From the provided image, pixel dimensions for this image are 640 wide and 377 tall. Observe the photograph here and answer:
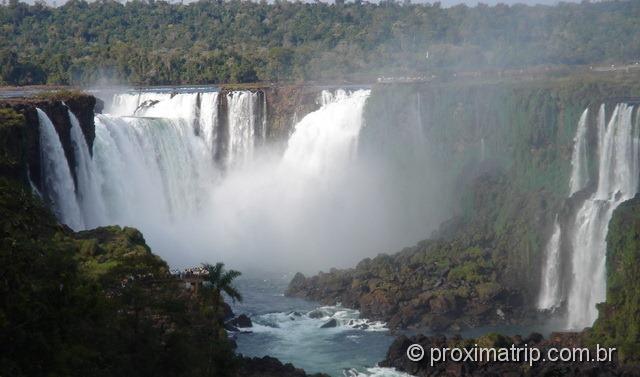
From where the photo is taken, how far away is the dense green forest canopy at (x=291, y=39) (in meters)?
73.8

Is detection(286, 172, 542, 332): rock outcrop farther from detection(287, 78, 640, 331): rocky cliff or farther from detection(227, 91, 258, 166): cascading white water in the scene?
detection(227, 91, 258, 166): cascading white water

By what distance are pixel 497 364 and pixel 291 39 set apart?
6828 cm

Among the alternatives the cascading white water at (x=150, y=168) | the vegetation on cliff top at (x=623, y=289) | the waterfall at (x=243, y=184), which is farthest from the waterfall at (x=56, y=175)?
the vegetation on cliff top at (x=623, y=289)

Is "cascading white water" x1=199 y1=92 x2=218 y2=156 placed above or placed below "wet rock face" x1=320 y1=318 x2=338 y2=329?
above

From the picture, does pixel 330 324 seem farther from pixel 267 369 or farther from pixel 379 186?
pixel 379 186

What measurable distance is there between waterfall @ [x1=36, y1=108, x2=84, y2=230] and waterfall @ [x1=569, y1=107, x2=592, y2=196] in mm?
18115

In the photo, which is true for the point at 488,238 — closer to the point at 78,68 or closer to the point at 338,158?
the point at 338,158

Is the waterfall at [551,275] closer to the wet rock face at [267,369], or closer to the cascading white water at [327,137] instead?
the wet rock face at [267,369]

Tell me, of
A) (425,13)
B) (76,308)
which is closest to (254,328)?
(76,308)

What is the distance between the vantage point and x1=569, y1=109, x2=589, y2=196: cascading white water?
4162 cm

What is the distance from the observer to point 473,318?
3862 centimetres

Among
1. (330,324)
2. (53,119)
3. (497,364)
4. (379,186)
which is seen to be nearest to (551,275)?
(330,324)

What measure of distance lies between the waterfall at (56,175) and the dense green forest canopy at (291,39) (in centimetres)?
3030

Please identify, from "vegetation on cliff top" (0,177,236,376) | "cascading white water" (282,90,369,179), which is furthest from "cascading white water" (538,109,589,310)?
"vegetation on cliff top" (0,177,236,376)
